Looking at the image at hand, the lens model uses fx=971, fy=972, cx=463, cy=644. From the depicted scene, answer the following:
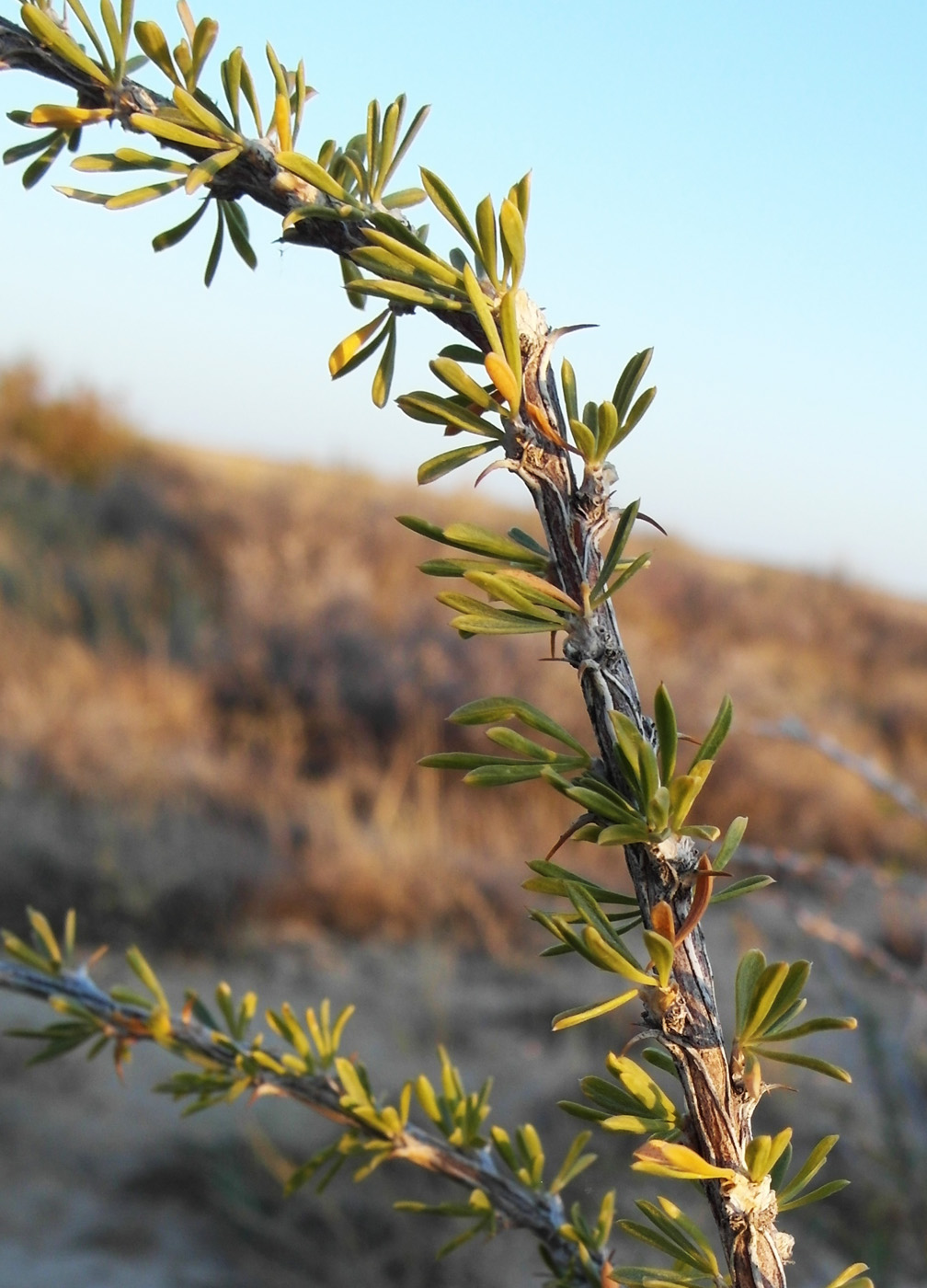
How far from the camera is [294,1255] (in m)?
1.39

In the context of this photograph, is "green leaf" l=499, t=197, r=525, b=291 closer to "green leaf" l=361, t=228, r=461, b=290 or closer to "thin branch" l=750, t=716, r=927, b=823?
"green leaf" l=361, t=228, r=461, b=290

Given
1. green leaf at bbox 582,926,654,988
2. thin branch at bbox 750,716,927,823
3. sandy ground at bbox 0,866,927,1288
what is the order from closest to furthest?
1. green leaf at bbox 582,926,654,988
2. thin branch at bbox 750,716,927,823
3. sandy ground at bbox 0,866,927,1288

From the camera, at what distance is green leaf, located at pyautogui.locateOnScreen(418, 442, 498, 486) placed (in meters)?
A: 0.22

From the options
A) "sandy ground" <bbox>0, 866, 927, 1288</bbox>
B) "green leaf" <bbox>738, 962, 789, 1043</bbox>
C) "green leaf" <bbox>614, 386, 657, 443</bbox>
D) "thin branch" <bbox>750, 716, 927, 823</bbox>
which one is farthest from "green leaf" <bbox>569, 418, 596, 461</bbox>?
"sandy ground" <bbox>0, 866, 927, 1288</bbox>

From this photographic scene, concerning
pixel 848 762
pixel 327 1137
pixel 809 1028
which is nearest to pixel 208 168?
pixel 809 1028

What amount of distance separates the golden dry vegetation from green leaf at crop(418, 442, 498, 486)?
1.07m

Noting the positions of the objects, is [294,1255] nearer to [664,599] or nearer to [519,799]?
[519,799]

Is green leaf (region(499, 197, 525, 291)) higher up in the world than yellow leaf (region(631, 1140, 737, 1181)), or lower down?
higher up

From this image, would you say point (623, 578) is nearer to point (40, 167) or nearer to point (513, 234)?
point (513, 234)

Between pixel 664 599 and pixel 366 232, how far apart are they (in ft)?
18.6

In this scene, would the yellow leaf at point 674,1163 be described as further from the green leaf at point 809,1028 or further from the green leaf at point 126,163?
the green leaf at point 126,163

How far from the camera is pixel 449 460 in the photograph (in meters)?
0.22

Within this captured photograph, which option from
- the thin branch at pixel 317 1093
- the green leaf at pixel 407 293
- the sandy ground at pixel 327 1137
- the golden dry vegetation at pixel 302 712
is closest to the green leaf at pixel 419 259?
the green leaf at pixel 407 293

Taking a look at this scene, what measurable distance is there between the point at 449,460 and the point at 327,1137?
1688mm
